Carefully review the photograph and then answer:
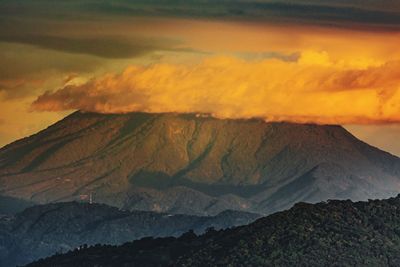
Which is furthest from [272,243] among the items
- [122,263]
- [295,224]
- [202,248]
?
[122,263]

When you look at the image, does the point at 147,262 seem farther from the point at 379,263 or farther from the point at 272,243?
the point at 379,263

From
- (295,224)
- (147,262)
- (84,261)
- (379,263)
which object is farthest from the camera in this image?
(84,261)

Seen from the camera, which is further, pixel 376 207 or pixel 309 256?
pixel 376 207

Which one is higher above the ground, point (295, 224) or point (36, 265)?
point (295, 224)

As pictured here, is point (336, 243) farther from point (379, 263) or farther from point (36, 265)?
point (36, 265)

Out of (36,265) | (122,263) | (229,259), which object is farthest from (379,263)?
(36,265)

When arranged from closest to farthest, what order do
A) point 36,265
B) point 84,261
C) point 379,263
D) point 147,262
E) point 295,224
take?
point 379,263 < point 295,224 < point 147,262 < point 84,261 < point 36,265
